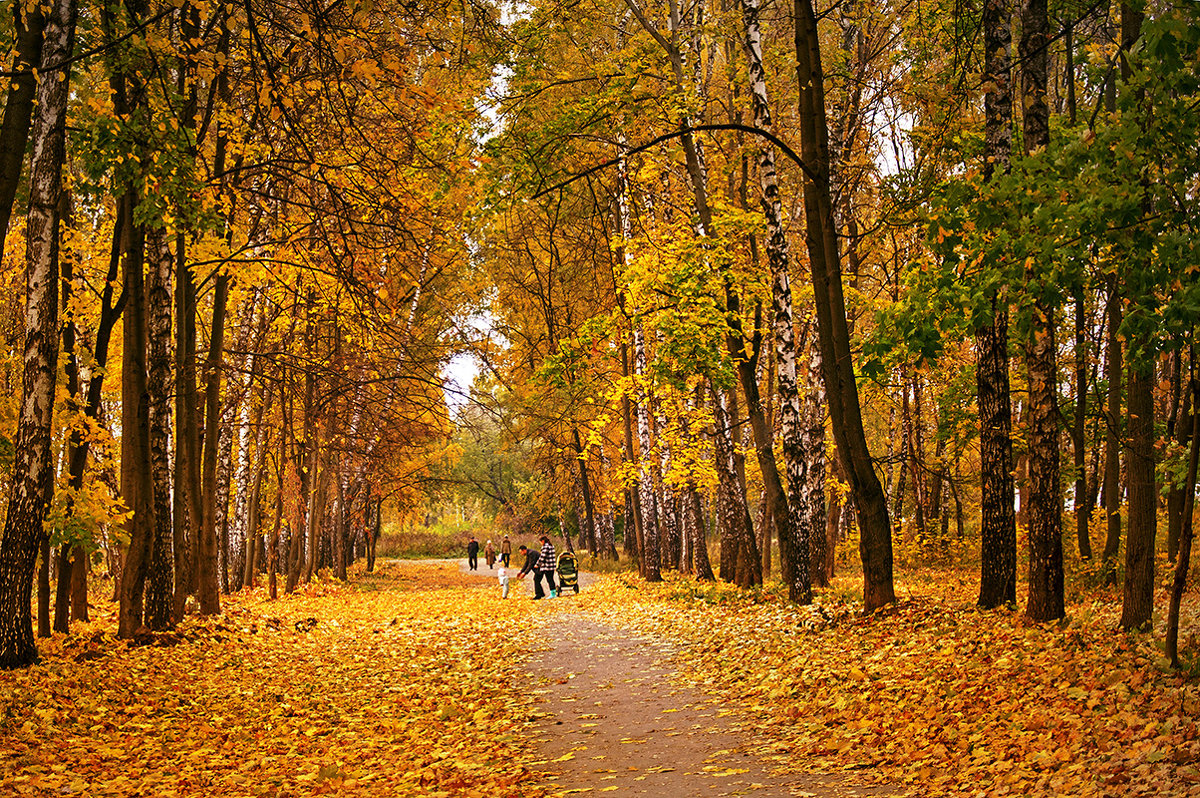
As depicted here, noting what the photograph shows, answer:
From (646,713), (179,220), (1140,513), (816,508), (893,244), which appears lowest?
(646,713)

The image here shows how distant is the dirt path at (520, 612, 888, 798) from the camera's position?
215 inches

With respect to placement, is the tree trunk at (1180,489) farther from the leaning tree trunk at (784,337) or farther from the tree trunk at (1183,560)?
the leaning tree trunk at (784,337)

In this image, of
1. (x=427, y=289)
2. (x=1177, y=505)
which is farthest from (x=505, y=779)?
(x=427, y=289)

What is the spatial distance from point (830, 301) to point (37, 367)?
8.39 metres

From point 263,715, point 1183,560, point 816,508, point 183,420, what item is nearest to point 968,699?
point 1183,560

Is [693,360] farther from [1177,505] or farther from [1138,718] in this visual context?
[1138,718]

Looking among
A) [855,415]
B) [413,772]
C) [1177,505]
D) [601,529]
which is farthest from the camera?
[601,529]

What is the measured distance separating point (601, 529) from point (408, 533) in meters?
27.6

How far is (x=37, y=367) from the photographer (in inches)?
353

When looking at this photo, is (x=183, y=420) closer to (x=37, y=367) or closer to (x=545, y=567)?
(x=37, y=367)

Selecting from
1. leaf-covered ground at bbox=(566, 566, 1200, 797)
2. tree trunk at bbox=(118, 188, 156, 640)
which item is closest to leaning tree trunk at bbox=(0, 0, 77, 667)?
tree trunk at bbox=(118, 188, 156, 640)

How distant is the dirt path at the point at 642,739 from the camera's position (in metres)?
5.45

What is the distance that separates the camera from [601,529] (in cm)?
3834

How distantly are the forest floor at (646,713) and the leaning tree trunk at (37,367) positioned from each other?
933 mm
